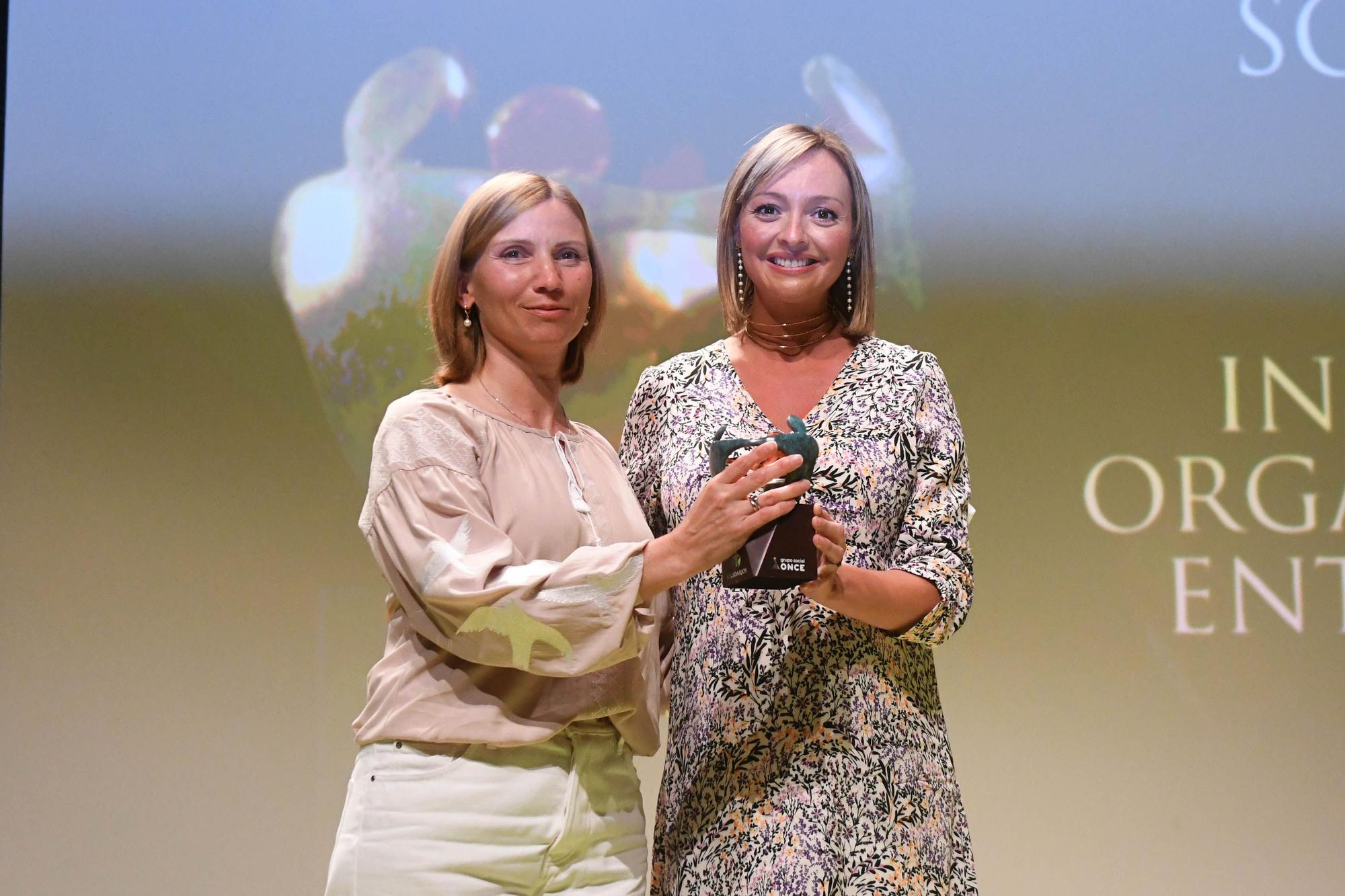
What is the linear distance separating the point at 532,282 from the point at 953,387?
193cm

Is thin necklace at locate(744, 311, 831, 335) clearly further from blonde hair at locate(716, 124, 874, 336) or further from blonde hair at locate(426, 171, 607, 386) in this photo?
blonde hair at locate(426, 171, 607, 386)

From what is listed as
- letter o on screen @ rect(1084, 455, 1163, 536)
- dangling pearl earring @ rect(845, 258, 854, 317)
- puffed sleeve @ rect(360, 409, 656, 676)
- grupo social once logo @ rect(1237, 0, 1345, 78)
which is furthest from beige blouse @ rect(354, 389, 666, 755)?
grupo social once logo @ rect(1237, 0, 1345, 78)

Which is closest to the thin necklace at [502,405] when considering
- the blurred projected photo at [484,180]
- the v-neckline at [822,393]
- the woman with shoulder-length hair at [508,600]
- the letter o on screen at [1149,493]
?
the woman with shoulder-length hair at [508,600]

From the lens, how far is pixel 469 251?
1749 millimetres

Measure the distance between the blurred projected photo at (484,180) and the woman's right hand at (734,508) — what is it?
194 cm

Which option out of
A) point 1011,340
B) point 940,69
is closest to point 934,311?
point 1011,340

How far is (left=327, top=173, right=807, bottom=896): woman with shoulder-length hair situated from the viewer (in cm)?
152

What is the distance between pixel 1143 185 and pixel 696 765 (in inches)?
90.9

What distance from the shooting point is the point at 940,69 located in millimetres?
3414

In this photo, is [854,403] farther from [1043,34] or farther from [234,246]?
[234,246]

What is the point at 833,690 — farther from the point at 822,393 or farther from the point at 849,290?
the point at 849,290

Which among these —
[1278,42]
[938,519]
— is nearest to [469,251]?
[938,519]

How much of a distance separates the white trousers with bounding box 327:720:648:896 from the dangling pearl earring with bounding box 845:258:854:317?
2.29ft

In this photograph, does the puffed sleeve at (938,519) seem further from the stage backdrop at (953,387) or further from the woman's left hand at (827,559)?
the stage backdrop at (953,387)
